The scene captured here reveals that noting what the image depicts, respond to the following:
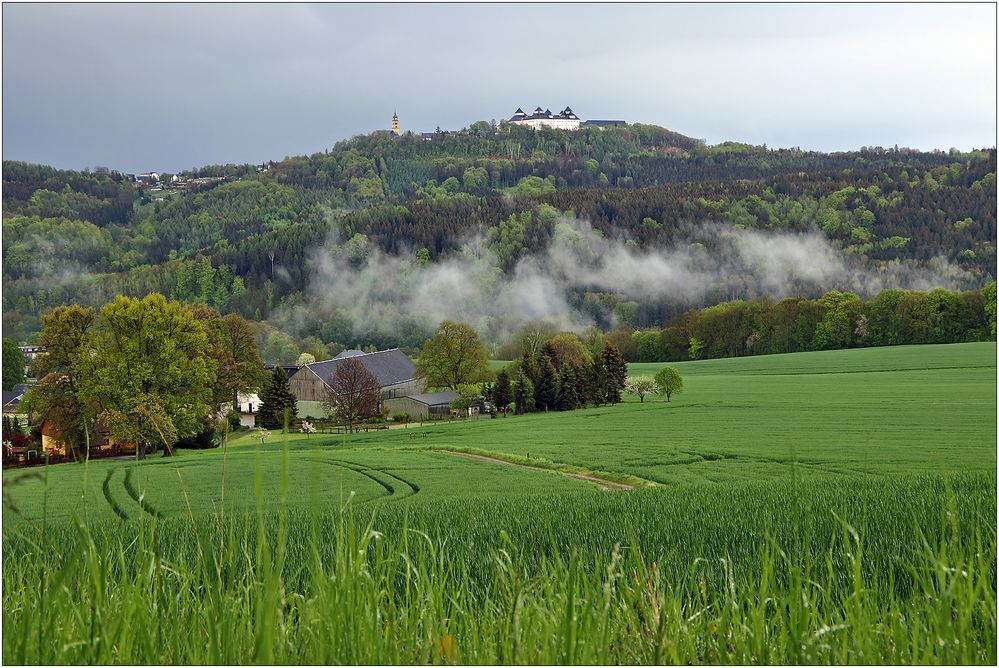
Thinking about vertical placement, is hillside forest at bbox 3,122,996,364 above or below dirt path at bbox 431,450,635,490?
above

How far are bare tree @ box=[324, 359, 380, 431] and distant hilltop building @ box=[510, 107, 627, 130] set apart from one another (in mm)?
117158

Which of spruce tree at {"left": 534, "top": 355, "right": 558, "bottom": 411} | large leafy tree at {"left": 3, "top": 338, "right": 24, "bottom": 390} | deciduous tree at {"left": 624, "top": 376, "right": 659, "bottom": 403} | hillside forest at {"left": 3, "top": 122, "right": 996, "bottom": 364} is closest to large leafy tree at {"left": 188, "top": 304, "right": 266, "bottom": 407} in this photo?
large leafy tree at {"left": 3, "top": 338, "right": 24, "bottom": 390}

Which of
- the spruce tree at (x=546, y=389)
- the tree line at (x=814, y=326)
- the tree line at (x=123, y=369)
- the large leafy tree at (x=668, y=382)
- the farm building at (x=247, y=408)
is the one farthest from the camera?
the tree line at (x=814, y=326)

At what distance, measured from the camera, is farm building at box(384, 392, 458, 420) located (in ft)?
102

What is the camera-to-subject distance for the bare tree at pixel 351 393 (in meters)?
29.2

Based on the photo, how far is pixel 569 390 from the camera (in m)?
30.9

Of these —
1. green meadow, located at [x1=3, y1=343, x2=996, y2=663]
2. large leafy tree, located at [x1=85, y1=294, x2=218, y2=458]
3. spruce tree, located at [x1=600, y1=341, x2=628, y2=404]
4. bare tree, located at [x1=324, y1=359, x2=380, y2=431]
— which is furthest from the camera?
spruce tree, located at [x1=600, y1=341, x2=628, y2=404]

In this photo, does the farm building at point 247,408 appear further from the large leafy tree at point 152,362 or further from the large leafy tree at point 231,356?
the large leafy tree at point 152,362

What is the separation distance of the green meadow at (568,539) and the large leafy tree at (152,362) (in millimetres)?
1475

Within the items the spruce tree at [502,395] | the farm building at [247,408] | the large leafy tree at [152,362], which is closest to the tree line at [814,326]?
the spruce tree at [502,395]

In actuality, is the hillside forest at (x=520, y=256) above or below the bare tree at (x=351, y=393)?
above

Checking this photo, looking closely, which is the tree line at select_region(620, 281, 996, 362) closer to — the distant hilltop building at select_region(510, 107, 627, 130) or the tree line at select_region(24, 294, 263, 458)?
the tree line at select_region(24, 294, 263, 458)

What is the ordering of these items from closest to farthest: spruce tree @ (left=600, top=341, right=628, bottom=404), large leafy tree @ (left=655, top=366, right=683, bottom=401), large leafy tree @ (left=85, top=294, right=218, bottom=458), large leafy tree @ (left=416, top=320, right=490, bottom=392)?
large leafy tree @ (left=85, top=294, right=218, bottom=458), large leafy tree @ (left=416, top=320, right=490, bottom=392), spruce tree @ (left=600, top=341, right=628, bottom=404), large leafy tree @ (left=655, top=366, right=683, bottom=401)

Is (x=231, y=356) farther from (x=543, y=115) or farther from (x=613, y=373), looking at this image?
(x=543, y=115)
